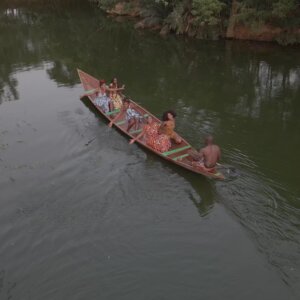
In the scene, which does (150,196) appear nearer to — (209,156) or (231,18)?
(209,156)

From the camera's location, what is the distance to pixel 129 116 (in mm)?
13523

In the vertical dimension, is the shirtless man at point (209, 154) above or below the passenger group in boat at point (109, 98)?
below

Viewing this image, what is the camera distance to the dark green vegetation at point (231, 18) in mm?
21672

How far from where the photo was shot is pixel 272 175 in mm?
11148

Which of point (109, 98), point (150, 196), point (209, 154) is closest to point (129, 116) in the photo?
point (109, 98)

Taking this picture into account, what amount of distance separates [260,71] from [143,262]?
45.2 feet

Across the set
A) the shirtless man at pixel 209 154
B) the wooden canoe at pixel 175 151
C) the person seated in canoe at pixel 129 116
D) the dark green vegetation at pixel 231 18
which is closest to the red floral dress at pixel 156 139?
the wooden canoe at pixel 175 151

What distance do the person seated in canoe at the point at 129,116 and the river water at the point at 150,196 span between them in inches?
18.1

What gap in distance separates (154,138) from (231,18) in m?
13.7

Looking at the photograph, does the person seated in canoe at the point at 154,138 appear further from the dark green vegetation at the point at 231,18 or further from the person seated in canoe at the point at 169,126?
the dark green vegetation at the point at 231,18

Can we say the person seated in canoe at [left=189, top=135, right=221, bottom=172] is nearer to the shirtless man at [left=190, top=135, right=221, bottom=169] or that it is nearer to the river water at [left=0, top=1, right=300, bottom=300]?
the shirtless man at [left=190, top=135, right=221, bottom=169]

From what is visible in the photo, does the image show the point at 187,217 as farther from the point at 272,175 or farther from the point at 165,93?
the point at 165,93

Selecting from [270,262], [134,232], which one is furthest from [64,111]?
[270,262]

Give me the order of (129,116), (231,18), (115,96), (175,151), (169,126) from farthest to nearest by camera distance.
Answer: (231,18), (115,96), (129,116), (169,126), (175,151)
